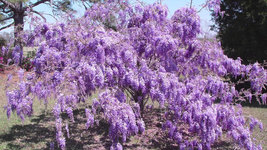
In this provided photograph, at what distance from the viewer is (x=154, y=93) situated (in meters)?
4.27

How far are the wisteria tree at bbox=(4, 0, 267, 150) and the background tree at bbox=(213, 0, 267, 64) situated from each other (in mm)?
5230

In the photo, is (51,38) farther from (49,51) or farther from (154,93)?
(154,93)

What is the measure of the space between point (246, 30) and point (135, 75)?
8000 mm

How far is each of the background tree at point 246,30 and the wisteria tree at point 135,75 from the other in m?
5.23

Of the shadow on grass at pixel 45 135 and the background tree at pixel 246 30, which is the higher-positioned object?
the background tree at pixel 246 30

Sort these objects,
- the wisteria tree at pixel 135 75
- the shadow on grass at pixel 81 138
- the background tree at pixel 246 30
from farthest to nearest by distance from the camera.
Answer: the background tree at pixel 246 30 < the shadow on grass at pixel 81 138 < the wisteria tree at pixel 135 75

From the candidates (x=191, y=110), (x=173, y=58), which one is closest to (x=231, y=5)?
(x=173, y=58)

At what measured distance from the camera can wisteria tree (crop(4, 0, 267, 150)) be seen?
4059 millimetres

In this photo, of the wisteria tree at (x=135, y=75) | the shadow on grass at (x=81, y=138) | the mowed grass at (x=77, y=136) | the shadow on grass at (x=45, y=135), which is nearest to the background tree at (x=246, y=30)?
the mowed grass at (x=77, y=136)

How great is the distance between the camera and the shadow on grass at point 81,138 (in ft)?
17.6

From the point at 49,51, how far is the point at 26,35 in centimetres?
133

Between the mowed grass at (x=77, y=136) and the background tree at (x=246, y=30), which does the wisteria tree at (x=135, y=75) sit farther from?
the background tree at (x=246, y=30)

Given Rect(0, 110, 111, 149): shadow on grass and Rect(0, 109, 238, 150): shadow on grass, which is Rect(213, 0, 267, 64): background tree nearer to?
Rect(0, 109, 238, 150): shadow on grass

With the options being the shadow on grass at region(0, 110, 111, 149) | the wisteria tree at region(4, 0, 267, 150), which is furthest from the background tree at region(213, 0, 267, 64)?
the shadow on grass at region(0, 110, 111, 149)
